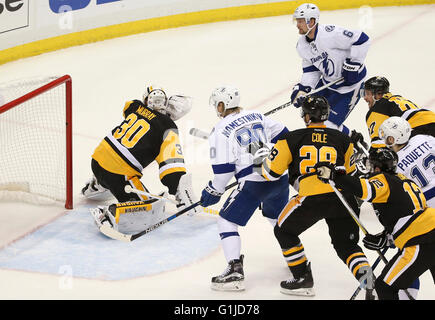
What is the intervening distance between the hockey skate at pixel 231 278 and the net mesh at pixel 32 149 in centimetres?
161

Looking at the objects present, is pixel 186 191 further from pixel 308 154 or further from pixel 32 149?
pixel 32 149

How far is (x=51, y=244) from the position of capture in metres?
4.84

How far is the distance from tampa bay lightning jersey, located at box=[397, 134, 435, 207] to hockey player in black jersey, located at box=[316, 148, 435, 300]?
1.70 feet

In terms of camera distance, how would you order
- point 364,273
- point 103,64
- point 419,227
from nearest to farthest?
point 419,227 < point 364,273 < point 103,64

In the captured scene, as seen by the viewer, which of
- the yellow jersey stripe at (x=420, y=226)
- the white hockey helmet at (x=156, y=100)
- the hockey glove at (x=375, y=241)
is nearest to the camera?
the yellow jersey stripe at (x=420, y=226)

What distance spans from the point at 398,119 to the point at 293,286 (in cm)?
99

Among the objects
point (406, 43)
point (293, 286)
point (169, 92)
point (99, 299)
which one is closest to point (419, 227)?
point (293, 286)

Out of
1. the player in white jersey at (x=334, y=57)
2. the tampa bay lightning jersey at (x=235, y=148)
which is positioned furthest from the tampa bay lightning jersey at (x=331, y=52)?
the tampa bay lightning jersey at (x=235, y=148)

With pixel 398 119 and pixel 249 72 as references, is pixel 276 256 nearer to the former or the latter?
pixel 398 119

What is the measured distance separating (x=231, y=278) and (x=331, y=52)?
196 centimetres

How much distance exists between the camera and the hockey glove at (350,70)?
5.40 m

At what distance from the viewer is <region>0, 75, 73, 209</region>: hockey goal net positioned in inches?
211

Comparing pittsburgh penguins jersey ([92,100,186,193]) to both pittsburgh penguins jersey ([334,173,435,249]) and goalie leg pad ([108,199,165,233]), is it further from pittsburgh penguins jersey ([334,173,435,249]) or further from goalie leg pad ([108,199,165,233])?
pittsburgh penguins jersey ([334,173,435,249])

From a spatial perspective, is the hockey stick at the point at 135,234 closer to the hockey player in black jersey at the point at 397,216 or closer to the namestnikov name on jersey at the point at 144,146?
the namestnikov name on jersey at the point at 144,146
